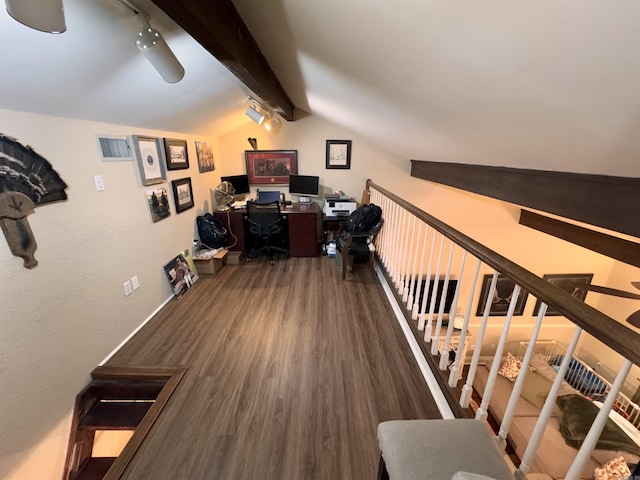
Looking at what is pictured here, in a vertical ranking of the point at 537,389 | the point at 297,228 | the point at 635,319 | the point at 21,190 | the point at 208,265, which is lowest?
the point at 537,389

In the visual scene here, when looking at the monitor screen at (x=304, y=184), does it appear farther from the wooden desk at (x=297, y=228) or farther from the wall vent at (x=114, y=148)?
the wall vent at (x=114, y=148)

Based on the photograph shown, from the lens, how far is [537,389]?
402cm

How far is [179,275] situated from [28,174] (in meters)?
1.70

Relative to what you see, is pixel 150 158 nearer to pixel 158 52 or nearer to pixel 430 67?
pixel 158 52

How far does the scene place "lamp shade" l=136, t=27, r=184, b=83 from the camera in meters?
1.35

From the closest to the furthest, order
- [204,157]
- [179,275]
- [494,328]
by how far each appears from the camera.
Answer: [179,275] < [204,157] < [494,328]

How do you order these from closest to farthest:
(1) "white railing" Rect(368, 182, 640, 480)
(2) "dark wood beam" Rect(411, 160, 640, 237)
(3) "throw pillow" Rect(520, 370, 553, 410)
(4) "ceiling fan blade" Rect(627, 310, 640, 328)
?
(1) "white railing" Rect(368, 182, 640, 480), (2) "dark wood beam" Rect(411, 160, 640, 237), (4) "ceiling fan blade" Rect(627, 310, 640, 328), (3) "throw pillow" Rect(520, 370, 553, 410)

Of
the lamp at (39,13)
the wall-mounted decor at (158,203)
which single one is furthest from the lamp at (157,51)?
the wall-mounted decor at (158,203)

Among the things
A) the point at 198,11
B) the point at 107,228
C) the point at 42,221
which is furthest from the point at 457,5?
the point at 107,228

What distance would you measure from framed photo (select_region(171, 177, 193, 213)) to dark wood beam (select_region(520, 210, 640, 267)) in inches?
172

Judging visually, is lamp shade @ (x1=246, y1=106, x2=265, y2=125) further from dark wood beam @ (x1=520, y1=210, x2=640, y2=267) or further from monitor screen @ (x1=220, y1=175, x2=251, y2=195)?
dark wood beam @ (x1=520, y1=210, x2=640, y2=267)

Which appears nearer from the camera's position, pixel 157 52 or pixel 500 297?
pixel 157 52

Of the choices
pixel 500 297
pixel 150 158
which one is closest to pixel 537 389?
pixel 500 297

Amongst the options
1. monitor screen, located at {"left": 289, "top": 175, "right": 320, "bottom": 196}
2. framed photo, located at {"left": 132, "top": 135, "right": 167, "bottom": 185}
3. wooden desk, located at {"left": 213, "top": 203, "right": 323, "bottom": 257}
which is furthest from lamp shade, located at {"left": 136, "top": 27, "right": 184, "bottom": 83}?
monitor screen, located at {"left": 289, "top": 175, "right": 320, "bottom": 196}
